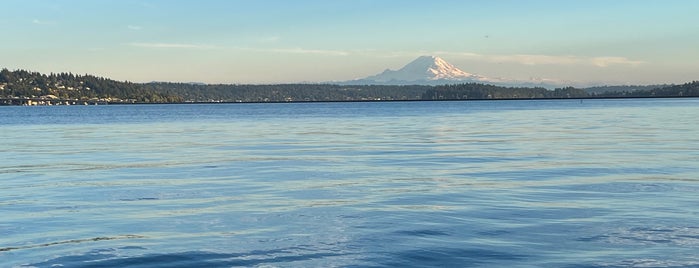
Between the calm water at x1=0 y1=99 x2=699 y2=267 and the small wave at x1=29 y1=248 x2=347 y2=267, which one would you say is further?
the calm water at x1=0 y1=99 x2=699 y2=267

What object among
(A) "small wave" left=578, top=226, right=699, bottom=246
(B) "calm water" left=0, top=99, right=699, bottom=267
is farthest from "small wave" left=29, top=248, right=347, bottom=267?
(A) "small wave" left=578, top=226, right=699, bottom=246

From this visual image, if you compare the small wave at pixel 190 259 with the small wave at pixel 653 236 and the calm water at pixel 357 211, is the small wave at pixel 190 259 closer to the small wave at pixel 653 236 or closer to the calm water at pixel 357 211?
the calm water at pixel 357 211

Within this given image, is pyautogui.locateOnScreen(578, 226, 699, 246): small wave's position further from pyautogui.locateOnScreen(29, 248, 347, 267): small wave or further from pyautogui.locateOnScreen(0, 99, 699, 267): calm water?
pyautogui.locateOnScreen(29, 248, 347, 267): small wave

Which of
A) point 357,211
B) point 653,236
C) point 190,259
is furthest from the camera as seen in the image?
point 357,211

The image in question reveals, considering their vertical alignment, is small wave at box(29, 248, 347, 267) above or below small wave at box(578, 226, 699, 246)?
below

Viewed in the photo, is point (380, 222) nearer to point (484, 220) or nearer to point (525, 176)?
point (484, 220)

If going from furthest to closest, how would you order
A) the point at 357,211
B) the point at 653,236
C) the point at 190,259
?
the point at 357,211 < the point at 653,236 < the point at 190,259

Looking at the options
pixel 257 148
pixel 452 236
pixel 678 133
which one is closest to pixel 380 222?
pixel 452 236

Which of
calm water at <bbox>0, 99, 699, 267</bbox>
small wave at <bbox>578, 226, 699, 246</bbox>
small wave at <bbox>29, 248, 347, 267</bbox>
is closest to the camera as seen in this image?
small wave at <bbox>29, 248, 347, 267</bbox>

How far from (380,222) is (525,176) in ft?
36.8

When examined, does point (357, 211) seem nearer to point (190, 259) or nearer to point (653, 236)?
point (190, 259)

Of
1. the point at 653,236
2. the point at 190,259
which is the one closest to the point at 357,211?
the point at 190,259

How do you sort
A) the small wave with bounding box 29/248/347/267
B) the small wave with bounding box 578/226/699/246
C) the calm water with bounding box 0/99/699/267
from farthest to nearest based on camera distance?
the small wave with bounding box 578/226/699/246, the calm water with bounding box 0/99/699/267, the small wave with bounding box 29/248/347/267

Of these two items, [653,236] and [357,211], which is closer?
[653,236]
